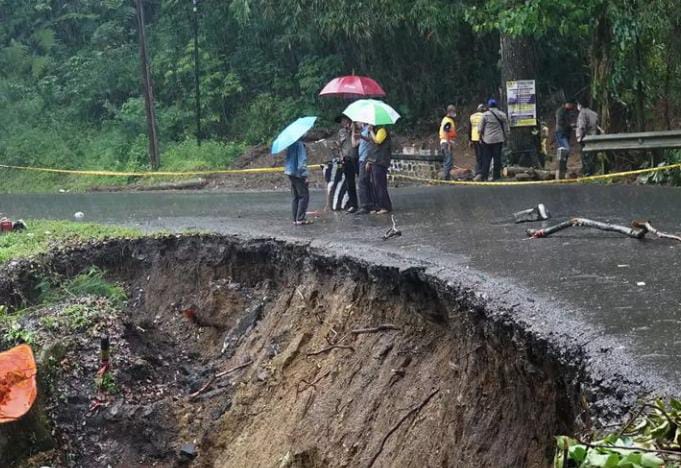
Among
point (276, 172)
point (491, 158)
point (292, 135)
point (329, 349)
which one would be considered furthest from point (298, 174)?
point (276, 172)

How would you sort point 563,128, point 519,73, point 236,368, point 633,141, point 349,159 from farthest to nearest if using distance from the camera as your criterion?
point 519,73
point 563,128
point 633,141
point 349,159
point 236,368

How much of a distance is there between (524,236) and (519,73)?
11.4m

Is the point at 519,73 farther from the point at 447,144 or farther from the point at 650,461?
the point at 650,461

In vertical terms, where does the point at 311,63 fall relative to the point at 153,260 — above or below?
above

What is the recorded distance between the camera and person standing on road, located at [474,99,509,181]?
63.4 feet

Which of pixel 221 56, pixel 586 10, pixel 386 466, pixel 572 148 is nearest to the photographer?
pixel 386 466

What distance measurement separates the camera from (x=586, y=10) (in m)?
17.6

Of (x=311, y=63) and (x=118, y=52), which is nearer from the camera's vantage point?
(x=311, y=63)

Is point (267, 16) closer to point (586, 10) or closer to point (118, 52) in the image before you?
point (118, 52)

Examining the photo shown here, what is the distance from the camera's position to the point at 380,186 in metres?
14.3

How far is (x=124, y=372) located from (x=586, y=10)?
11.6 metres

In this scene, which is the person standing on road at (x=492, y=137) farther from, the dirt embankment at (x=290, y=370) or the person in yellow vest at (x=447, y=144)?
the dirt embankment at (x=290, y=370)

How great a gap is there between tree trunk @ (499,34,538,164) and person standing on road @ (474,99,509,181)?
1053 mm

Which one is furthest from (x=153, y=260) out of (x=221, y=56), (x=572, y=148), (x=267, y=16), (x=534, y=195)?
(x=221, y=56)
